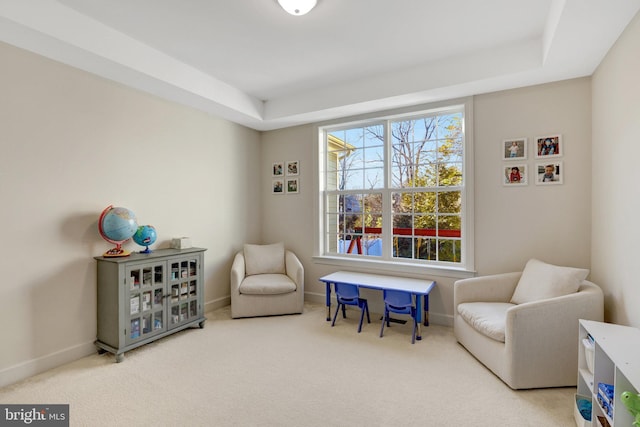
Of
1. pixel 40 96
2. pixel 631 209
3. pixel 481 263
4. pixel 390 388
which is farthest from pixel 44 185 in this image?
pixel 631 209

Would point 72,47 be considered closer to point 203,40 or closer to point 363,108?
point 203,40

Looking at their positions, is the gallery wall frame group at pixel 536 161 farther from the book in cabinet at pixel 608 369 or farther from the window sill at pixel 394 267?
the book in cabinet at pixel 608 369

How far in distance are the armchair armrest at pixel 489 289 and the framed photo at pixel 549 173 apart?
953mm

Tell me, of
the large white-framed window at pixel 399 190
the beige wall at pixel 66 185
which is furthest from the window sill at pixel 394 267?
the beige wall at pixel 66 185

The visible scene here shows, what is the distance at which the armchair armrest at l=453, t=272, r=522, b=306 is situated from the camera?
9.71 ft

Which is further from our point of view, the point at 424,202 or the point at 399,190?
the point at 399,190

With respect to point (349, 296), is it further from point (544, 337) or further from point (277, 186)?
point (277, 186)

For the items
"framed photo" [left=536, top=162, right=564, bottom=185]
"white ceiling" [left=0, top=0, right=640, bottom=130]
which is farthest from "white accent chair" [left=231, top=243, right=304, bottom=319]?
"framed photo" [left=536, top=162, right=564, bottom=185]

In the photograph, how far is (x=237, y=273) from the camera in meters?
3.77

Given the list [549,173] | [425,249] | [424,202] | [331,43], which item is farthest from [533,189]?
[331,43]

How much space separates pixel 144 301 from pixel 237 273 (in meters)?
1.10

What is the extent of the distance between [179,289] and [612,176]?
404cm

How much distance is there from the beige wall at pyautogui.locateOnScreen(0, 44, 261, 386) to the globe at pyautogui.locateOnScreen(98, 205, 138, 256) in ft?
0.50

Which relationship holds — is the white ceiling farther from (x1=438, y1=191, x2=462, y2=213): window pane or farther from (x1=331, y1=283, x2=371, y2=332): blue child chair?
(x1=331, y1=283, x2=371, y2=332): blue child chair
